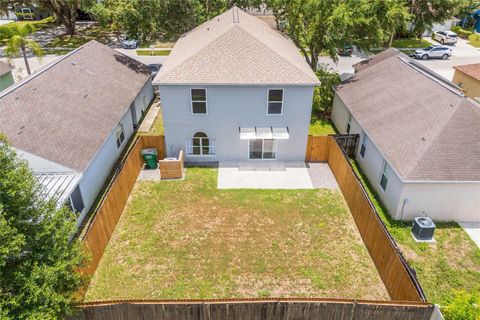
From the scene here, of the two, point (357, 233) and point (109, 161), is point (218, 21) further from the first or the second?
point (357, 233)

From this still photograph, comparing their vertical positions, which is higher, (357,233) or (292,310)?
(292,310)

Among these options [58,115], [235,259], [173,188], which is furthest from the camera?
[173,188]

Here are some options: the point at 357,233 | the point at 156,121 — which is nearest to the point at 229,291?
the point at 357,233

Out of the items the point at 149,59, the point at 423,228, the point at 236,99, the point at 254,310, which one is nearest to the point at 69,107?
the point at 236,99

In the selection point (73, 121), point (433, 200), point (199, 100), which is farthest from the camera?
point (199, 100)

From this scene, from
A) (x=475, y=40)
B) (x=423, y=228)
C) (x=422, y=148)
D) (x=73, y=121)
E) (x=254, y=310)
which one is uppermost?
(x=73, y=121)

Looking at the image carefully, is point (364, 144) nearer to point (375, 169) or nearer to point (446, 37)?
point (375, 169)

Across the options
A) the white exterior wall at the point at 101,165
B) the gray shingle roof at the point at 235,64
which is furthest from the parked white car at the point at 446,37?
the white exterior wall at the point at 101,165

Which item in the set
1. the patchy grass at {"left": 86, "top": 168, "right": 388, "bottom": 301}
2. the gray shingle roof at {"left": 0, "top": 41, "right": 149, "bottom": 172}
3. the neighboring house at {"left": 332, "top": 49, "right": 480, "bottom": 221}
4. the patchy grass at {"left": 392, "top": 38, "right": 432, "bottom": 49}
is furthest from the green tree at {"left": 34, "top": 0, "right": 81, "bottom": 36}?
the patchy grass at {"left": 392, "top": 38, "right": 432, "bottom": 49}
